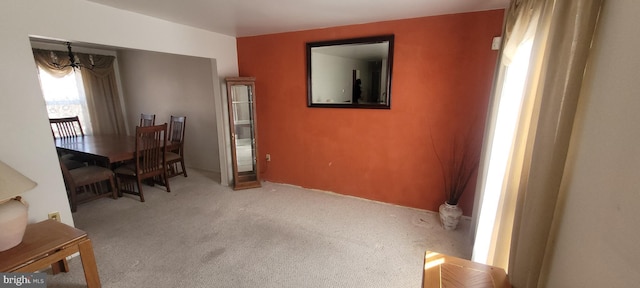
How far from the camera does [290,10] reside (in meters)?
2.32

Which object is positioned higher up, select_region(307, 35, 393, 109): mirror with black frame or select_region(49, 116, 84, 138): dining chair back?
select_region(307, 35, 393, 109): mirror with black frame

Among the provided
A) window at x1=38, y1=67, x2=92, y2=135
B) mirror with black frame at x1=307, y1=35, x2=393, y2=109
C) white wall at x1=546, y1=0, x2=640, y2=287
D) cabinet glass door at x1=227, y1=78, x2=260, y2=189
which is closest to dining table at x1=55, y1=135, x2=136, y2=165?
window at x1=38, y1=67, x2=92, y2=135

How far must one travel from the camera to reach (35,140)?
1839mm

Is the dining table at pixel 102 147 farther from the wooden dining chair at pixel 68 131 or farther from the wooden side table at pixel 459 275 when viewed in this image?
the wooden side table at pixel 459 275

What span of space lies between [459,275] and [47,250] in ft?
7.69

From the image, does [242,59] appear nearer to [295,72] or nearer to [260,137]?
[295,72]

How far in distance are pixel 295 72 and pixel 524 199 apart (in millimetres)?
2748

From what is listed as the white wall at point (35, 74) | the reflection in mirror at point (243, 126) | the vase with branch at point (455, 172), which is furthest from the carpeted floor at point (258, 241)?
the white wall at point (35, 74)

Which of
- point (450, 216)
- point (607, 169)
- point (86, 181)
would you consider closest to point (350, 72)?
point (450, 216)

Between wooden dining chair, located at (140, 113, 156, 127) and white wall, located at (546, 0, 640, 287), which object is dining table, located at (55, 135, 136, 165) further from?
white wall, located at (546, 0, 640, 287)

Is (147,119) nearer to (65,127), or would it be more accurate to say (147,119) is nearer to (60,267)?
(65,127)

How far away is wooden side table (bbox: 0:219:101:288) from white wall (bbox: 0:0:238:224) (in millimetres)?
334

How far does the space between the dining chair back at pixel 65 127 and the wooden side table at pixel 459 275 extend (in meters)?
5.28

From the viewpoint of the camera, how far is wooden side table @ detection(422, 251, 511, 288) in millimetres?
1108
